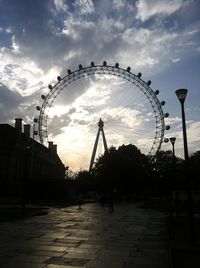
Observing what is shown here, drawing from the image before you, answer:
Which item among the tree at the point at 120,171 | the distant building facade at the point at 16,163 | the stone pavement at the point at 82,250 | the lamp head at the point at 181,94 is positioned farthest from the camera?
the tree at the point at 120,171

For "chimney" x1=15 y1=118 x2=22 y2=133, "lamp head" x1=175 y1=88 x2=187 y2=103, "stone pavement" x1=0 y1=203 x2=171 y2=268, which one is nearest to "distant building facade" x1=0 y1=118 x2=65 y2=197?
"chimney" x1=15 y1=118 x2=22 y2=133

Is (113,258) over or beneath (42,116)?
beneath

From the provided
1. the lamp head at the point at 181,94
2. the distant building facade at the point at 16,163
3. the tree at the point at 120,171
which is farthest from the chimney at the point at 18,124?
the lamp head at the point at 181,94

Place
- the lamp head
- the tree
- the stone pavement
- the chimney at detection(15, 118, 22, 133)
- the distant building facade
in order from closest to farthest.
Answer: the stone pavement, the lamp head, the distant building facade, the tree, the chimney at detection(15, 118, 22, 133)

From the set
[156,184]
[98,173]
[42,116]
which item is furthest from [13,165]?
[156,184]

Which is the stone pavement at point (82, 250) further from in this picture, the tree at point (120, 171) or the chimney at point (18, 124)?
the chimney at point (18, 124)

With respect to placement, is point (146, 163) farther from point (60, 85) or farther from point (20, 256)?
point (20, 256)

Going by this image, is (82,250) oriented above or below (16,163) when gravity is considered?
below

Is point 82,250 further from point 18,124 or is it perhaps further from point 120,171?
point 18,124

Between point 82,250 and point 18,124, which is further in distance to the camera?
point 18,124

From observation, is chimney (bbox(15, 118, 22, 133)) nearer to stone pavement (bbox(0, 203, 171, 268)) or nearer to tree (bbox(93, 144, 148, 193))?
tree (bbox(93, 144, 148, 193))

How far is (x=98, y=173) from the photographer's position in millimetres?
106062

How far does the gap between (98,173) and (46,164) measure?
29.6 metres

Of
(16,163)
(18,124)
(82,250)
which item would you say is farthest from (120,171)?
(82,250)
